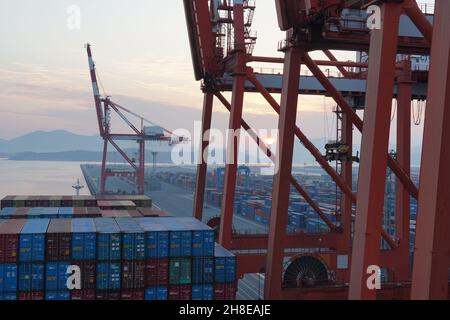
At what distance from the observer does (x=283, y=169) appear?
15.8 meters

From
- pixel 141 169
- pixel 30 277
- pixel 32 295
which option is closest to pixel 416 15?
pixel 30 277

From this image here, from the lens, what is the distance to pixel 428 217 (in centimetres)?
749

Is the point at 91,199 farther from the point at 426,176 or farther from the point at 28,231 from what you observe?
the point at 426,176

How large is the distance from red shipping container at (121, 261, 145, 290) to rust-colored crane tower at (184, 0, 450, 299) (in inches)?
182

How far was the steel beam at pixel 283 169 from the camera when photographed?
15359mm

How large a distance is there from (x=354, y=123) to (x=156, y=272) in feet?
29.2

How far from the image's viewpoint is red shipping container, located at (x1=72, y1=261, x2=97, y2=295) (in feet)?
48.7

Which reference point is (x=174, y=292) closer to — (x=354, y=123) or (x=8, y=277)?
(x=8, y=277)

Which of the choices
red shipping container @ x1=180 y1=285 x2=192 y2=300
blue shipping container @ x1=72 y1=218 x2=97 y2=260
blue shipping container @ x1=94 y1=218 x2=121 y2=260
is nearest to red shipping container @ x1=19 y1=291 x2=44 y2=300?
blue shipping container @ x1=72 y1=218 x2=97 y2=260

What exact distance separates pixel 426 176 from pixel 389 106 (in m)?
2.54

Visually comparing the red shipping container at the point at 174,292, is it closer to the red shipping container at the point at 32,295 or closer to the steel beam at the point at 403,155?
the red shipping container at the point at 32,295

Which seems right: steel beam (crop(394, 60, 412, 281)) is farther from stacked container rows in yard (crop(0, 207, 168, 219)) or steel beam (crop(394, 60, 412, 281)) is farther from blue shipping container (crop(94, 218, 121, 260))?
blue shipping container (crop(94, 218, 121, 260))
